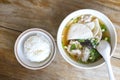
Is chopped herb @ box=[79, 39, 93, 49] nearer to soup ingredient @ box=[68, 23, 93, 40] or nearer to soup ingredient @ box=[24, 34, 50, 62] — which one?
soup ingredient @ box=[68, 23, 93, 40]

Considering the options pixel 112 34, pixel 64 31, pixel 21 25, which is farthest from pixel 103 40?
pixel 21 25

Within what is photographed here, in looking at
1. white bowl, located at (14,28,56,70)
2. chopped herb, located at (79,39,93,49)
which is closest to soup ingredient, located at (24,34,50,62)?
white bowl, located at (14,28,56,70)

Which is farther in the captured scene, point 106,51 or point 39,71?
point 39,71

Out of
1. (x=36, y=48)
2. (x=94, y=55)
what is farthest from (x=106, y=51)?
(x=36, y=48)

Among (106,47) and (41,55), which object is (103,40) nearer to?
(106,47)

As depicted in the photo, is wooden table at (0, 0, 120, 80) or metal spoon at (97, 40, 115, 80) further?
wooden table at (0, 0, 120, 80)

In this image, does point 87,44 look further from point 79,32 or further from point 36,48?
point 36,48

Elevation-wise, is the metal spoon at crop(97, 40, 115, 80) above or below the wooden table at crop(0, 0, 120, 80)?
below
